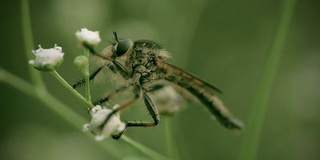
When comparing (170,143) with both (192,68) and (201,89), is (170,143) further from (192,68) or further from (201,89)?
(192,68)

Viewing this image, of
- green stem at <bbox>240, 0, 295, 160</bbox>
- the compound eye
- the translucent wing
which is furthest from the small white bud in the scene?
green stem at <bbox>240, 0, 295, 160</bbox>

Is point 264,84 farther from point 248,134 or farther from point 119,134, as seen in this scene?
point 119,134

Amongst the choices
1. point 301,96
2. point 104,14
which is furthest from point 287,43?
point 104,14

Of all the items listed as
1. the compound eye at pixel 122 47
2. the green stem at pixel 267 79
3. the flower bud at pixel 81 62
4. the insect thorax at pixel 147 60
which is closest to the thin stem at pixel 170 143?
the insect thorax at pixel 147 60

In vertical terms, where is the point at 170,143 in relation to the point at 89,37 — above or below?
below

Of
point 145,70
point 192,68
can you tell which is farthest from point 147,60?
point 192,68

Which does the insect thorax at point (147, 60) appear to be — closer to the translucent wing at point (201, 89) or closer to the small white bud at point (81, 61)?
the translucent wing at point (201, 89)
